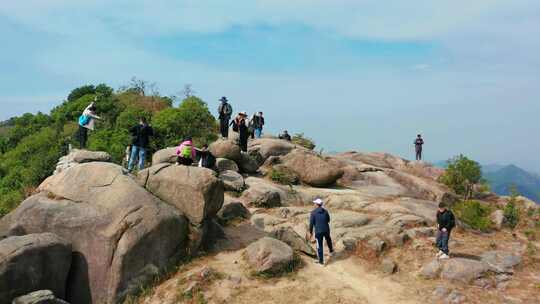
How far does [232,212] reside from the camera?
19828 mm

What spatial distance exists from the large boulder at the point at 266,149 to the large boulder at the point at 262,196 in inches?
237

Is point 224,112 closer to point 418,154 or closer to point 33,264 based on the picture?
point 33,264

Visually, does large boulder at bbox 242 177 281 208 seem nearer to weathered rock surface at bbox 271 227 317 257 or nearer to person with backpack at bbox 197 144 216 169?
person with backpack at bbox 197 144 216 169

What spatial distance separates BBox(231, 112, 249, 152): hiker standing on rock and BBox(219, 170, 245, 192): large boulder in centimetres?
434

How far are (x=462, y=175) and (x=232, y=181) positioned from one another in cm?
1671

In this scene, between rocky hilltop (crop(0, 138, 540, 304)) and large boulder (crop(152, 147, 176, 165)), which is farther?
large boulder (crop(152, 147, 176, 165))

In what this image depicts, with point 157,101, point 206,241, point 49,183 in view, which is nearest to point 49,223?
point 49,183

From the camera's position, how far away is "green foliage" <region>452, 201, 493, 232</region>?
20922 mm

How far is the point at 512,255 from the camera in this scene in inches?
673

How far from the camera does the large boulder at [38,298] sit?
40.5ft

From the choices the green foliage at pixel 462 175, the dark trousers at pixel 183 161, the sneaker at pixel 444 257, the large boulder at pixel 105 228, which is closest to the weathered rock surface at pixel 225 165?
the dark trousers at pixel 183 161

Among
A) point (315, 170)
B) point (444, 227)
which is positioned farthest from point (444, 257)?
point (315, 170)

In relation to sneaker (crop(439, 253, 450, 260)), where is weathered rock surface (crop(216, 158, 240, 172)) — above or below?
above

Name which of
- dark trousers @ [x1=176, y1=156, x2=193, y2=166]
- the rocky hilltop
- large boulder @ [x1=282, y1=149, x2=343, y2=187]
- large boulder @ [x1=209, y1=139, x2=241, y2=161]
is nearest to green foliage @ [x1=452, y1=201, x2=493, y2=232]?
the rocky hilltop
